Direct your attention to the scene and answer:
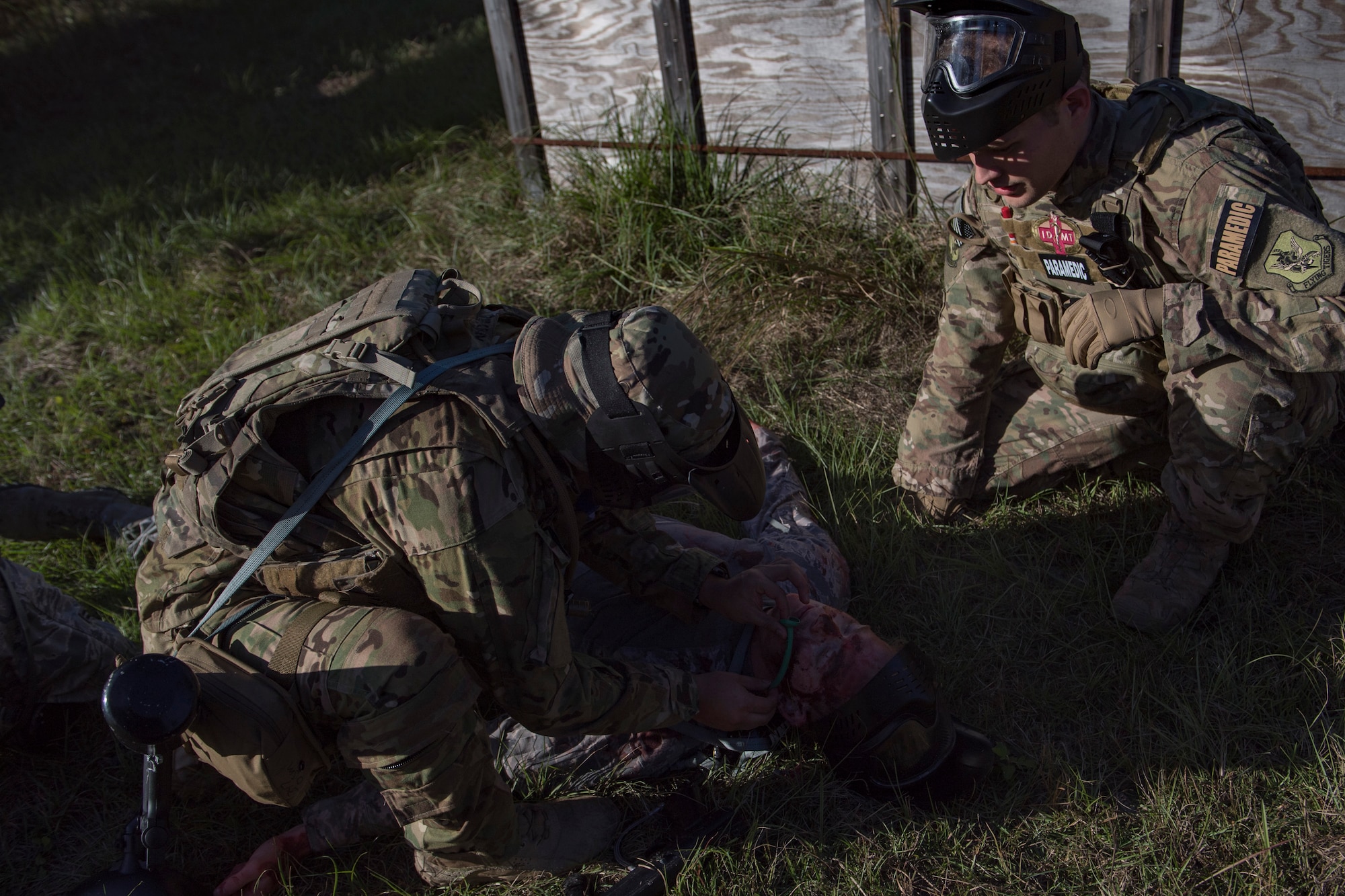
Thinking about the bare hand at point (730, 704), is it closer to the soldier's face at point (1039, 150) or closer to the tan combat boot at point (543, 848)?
the tan combat boot at point (543, 848)

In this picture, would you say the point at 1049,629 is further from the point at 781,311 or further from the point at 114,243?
the point at 114,243

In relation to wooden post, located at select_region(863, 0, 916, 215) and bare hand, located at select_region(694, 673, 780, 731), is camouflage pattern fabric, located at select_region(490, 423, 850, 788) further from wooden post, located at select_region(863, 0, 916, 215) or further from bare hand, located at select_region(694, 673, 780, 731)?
wooden post, located at select_region(863, 0, 916, 215)

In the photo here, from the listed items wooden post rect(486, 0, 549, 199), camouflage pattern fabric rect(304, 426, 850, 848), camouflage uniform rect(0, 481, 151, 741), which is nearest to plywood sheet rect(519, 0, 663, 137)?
wooden post rect(486, 0, 549, 199)

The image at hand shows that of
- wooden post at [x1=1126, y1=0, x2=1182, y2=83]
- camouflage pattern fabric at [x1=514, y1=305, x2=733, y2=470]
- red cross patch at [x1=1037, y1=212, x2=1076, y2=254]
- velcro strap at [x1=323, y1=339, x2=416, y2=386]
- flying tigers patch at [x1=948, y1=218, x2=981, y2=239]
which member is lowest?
flying tigers patch at [x1=948, y1=218, x2=981, y2=239]

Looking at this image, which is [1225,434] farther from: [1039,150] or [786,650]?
[786,650]

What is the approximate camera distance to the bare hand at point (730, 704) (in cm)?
244

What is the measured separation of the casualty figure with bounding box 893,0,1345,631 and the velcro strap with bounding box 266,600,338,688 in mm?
2022

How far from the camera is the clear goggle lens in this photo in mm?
2502

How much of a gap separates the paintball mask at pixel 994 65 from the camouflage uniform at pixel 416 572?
3.62ft

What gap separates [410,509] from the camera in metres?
2.09

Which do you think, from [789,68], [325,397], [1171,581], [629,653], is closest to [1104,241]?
[1171,581]

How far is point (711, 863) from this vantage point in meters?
2.41

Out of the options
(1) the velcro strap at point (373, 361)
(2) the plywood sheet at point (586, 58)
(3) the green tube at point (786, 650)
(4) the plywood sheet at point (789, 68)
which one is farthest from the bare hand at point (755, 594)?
(2) the plywood sheet at point (586, 58)

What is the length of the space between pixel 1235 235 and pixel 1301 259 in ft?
0.53
